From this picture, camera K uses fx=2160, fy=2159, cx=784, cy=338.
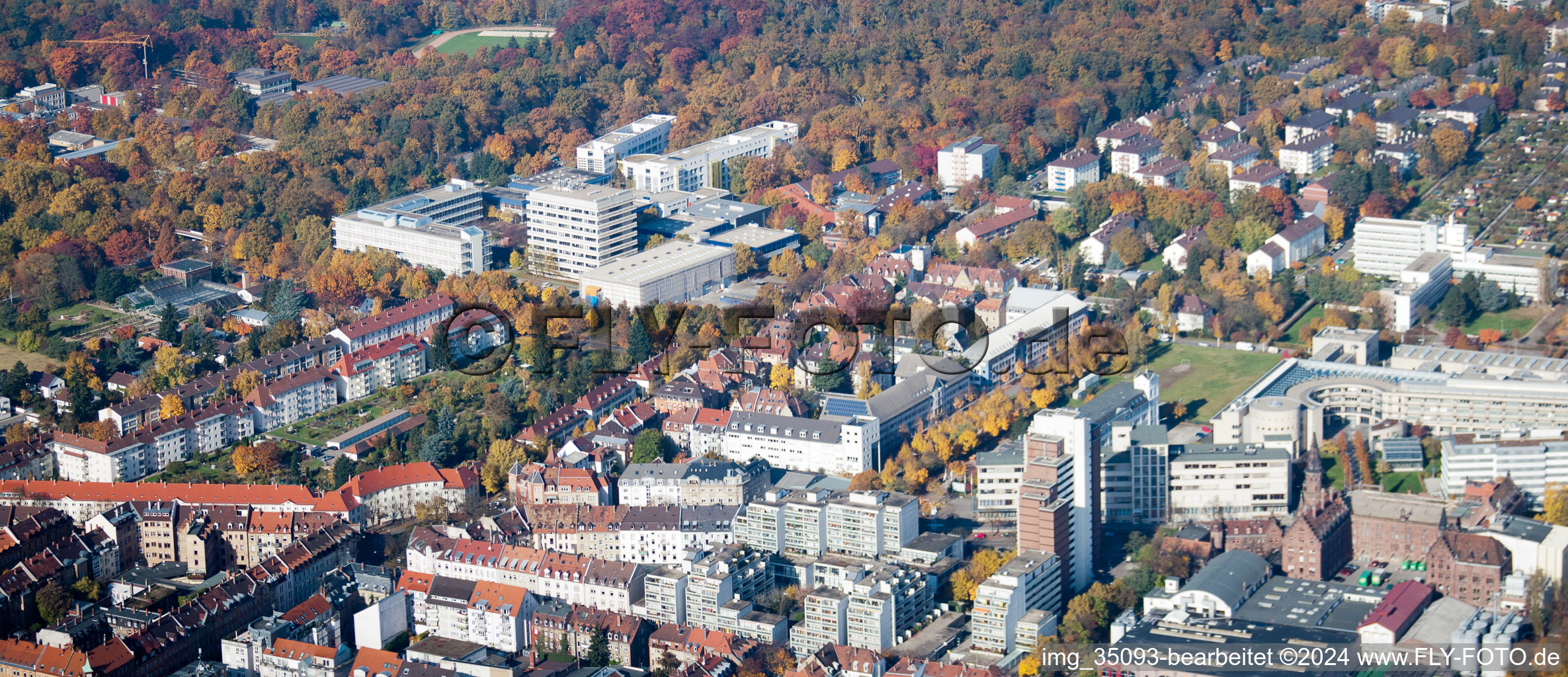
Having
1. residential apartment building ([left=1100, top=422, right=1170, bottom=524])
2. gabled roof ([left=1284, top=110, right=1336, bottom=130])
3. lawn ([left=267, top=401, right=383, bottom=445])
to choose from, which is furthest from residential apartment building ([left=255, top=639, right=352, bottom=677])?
gabled roof ([left=1284, top=110, right=1336, bottom=130])

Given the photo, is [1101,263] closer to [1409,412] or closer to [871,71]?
[1409,412]

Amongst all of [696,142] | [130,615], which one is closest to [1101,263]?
[696,142]

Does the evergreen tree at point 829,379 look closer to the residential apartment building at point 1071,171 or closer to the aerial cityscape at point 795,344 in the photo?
the aerial cityscape at point 795,344

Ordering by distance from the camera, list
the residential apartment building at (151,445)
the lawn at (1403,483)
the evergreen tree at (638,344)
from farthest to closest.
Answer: the evergreen tree at (638,344) → the residential apartment building at (151,445) → the lawn at (1403,483)

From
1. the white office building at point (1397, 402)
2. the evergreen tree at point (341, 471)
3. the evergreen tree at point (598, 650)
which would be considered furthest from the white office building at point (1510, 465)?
the evergreen tree at point (341, 471)

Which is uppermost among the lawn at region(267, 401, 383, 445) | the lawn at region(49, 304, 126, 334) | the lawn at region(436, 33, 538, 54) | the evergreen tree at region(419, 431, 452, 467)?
the evergreen tree at region(419, 431, 452, 467)

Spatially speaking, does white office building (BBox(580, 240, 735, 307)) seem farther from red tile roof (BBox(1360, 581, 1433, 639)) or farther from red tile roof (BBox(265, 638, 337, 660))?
red tile roof (BBox(1360, 581, 1433, 639))
